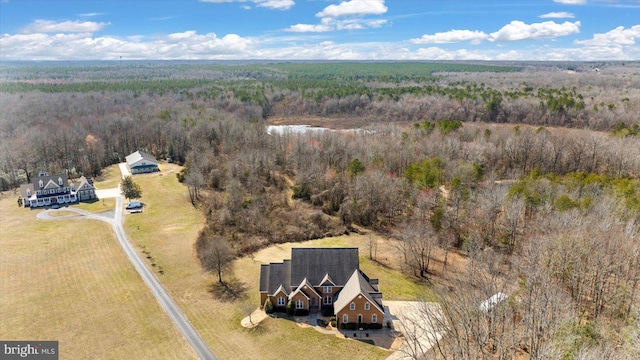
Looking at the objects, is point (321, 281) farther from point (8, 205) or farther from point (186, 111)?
point (186, 111)

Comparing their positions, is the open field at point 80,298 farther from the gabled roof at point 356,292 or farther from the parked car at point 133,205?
the gabled roof at point 356,292

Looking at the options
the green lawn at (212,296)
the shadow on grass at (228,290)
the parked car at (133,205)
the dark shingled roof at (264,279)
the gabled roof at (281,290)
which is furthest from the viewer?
the parked car at (133,205)

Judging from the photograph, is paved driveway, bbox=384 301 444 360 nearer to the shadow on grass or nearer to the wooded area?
the wooded area

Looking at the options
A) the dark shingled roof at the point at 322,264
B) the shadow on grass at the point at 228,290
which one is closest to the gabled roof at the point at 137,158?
the shadow on grass at the point at 228,290

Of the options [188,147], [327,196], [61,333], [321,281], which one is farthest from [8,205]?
[321,281]

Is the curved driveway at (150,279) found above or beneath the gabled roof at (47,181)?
beneath

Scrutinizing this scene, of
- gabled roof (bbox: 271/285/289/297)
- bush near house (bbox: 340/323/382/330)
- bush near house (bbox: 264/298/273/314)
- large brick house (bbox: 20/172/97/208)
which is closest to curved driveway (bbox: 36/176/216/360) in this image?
large brick house (bbox: 20/172/97/208)
